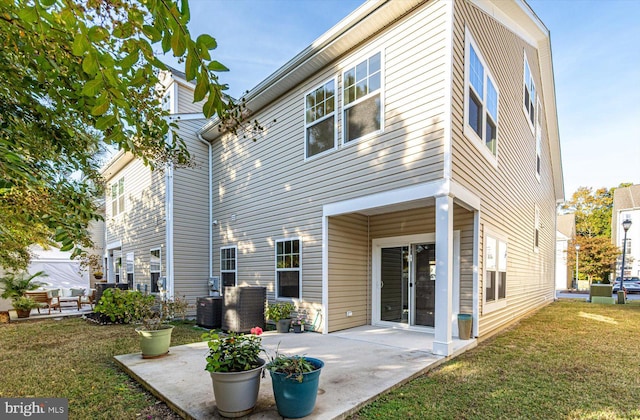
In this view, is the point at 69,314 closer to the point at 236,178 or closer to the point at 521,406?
the point at 236,178

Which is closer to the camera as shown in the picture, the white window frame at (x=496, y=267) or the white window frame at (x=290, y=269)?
the white window frame at (x=496, y=267)

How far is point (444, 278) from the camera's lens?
5047 mm

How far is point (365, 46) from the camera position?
6461 mm

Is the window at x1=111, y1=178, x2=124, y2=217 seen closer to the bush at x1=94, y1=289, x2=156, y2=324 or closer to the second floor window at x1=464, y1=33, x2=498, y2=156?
the bush at x1=94, y1=289, x2=156, y2=324

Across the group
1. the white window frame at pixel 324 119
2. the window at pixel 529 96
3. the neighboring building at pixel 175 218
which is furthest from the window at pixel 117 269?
the window at pixel 529 96

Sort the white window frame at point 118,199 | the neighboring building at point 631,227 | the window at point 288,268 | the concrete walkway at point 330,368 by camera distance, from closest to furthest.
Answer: the concrete walkway at point 330,368, the window at point 288,268, the white window frame at point 118,199, the neighboring building at point 631,227

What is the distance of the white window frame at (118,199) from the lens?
14119 millimetres

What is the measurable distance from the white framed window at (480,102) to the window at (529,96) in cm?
380

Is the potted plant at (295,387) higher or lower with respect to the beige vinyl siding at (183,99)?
lower

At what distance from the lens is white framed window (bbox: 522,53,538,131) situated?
10.4 meters

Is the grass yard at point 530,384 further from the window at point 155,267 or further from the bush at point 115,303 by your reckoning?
the window at point 155,267

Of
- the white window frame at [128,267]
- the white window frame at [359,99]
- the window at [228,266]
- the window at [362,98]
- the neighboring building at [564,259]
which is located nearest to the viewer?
the white window frame at [359,99]

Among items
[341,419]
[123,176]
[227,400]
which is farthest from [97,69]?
[123,176]

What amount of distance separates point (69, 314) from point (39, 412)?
9895 mm
